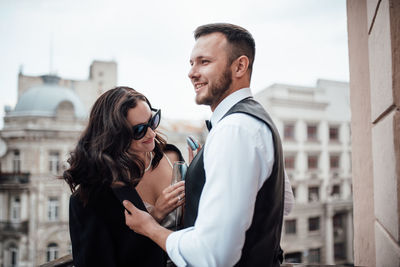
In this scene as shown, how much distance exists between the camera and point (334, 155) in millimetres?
13344

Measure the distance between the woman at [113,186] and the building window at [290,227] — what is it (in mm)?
12156

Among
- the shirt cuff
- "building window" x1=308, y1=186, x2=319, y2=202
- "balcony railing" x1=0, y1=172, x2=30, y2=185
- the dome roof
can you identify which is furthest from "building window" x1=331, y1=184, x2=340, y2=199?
the shirt cuff

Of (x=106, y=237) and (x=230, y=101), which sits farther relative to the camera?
(x=106, y=237)

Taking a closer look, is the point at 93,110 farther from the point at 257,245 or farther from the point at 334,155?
the point at 334,155

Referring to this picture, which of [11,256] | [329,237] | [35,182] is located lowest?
[11,256]

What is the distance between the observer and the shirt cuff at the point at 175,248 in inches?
32.4

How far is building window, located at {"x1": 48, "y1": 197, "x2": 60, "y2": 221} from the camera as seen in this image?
36.0 feet

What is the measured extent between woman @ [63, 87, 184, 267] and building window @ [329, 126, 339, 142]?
521 inches

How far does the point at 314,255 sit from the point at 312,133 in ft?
16.3

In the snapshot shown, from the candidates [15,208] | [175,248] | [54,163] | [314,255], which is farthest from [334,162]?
[175,248]

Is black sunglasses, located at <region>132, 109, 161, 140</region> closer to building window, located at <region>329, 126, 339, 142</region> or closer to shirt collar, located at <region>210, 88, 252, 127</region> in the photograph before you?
shirt collar, located at <region>210, 88, 252, 127</region>

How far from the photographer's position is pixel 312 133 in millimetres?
13102

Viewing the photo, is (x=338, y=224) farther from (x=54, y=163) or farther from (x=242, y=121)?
(x=242, y=121)

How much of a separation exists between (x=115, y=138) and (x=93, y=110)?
8.2 inches
